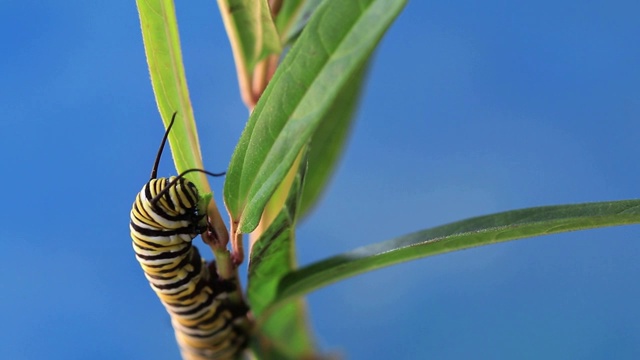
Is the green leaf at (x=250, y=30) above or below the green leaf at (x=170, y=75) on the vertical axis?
above

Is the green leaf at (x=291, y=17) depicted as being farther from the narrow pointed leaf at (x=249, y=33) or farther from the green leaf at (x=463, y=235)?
the green leaf at (x=463, y=235)

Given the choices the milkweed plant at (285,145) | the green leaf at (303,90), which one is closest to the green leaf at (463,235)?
the milkweed plant at (285,145)

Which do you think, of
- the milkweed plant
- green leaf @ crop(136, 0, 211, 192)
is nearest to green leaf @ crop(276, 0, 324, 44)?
the milkweed plant

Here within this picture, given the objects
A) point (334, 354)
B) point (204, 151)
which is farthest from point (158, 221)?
point (204, 151)

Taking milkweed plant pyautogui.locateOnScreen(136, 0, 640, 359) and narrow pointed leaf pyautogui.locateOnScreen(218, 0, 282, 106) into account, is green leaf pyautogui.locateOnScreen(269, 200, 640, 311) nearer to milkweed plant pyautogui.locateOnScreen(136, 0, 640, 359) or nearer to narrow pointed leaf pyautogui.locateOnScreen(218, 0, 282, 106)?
milkweed plant pyautogui.locateOnScreen(136, 0, 640, 359)

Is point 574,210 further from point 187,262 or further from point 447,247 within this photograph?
point 187,262

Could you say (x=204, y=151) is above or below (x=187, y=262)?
above

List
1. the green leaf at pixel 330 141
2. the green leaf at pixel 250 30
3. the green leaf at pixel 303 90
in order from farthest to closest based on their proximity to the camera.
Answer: the green leaf at pixel 330 141, the green leaf at pixel 250 30, the green leaf at pixel 303 90

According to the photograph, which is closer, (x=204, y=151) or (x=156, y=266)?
(x=156, y=266)
